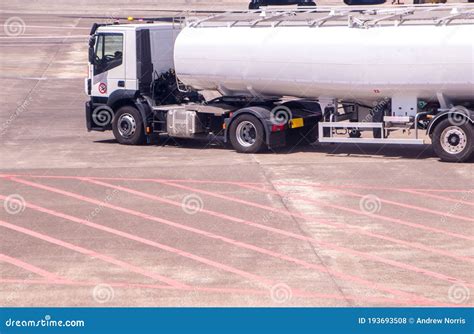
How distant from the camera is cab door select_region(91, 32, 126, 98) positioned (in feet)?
86.8

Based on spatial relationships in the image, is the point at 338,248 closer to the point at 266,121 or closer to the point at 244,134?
the point at 266,121

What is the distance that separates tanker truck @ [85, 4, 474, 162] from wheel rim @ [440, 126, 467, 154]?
25 mm

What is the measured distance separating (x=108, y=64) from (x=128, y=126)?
5.73 ft

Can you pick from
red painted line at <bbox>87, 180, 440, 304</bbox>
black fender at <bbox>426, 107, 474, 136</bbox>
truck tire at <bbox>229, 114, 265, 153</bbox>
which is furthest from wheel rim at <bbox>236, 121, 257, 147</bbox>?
red painted line at <bbox>87, 180, 440, 304</bbox>

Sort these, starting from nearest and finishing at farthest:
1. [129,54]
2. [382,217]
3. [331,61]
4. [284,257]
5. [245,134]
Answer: [284,257] → [382,217] → [331,61] → [245,134] → [129,54]

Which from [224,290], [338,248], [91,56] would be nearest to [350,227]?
[338,248]

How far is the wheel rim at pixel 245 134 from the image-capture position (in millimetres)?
24844

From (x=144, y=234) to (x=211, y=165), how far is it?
691 centimetres

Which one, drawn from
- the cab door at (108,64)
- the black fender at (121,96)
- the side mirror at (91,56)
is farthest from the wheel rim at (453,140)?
the side mirror at (91,56)

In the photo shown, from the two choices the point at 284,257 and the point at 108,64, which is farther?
the point at 108,64

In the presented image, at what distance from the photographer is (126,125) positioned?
27.1m

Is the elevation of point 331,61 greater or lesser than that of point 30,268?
greater

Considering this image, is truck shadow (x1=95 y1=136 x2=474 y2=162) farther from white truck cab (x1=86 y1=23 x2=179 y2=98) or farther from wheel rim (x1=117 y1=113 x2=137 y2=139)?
white truck cab (x1=86 y1=23 x2=179 y2=98)

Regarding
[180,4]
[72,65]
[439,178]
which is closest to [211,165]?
[439,178]
